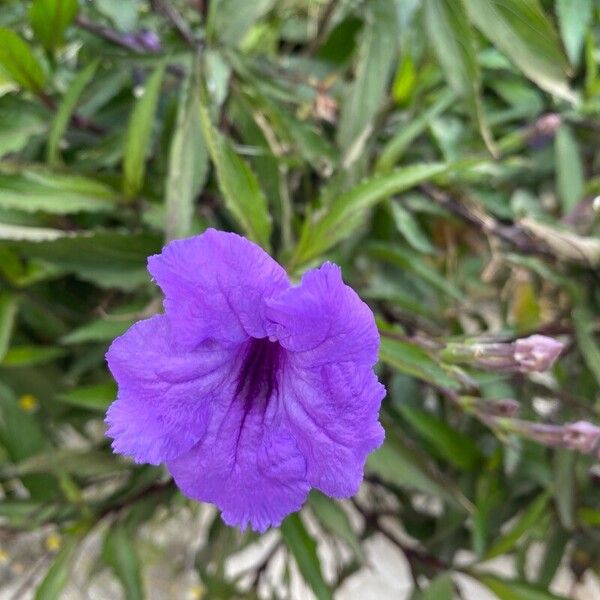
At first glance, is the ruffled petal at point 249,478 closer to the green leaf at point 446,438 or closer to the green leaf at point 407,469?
the green leaf at point 407,469

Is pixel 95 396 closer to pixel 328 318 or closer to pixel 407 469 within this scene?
pixel 407 469

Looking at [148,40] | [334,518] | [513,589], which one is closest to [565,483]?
[513,589]

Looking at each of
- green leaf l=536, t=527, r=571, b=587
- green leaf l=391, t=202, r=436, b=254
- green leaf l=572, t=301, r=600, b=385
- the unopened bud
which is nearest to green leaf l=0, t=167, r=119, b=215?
green leaf l=391, t=202, r=436, b=254

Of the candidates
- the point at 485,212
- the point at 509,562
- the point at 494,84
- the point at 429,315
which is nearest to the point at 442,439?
the point at 429,315

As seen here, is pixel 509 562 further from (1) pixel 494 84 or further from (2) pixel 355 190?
(2) pixel 355 190

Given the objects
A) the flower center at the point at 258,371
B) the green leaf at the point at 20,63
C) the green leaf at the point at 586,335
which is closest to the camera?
the flower center at the point at 258,371

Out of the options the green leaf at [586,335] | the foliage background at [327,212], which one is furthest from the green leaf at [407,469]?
the green leaf at [586,335]
